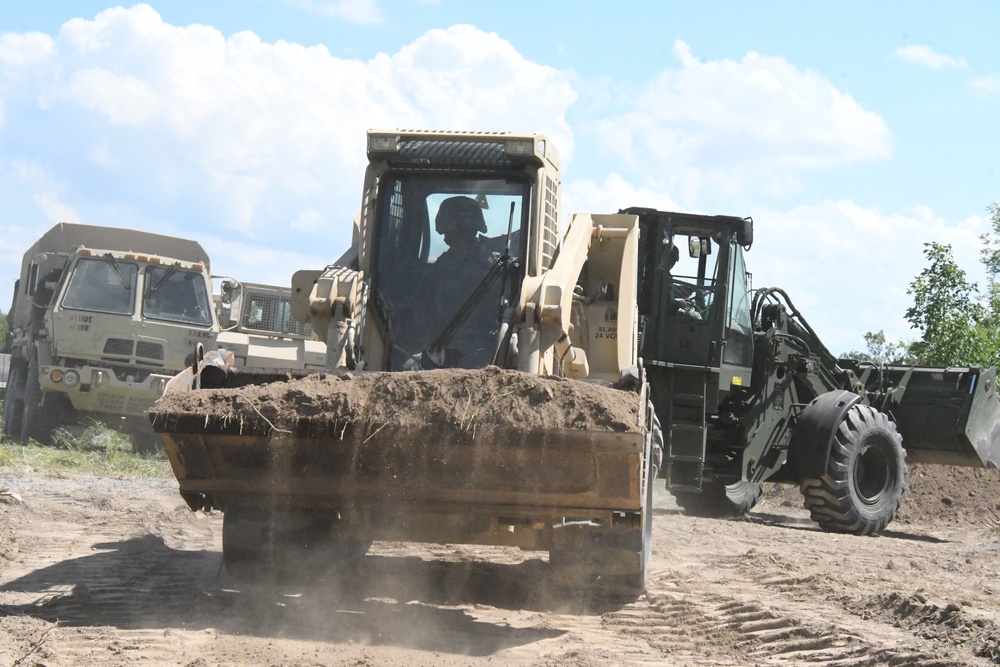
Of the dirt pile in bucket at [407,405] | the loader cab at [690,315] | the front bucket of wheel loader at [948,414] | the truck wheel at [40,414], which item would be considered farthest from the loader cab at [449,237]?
the truck wheel at [40,414]

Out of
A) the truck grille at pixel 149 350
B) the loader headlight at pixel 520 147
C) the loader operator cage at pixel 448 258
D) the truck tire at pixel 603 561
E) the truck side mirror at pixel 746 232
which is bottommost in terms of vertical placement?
the truck tire at pixel 603 561

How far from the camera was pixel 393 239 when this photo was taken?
7.74 m

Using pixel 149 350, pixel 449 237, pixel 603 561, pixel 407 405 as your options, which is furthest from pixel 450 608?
pixel 149 350

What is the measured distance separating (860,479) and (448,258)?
6707 millimetres

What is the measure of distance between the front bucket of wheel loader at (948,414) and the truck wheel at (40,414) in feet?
33.2

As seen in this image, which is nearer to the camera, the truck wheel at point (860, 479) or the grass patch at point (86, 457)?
the truck wheel at point (860, 479)

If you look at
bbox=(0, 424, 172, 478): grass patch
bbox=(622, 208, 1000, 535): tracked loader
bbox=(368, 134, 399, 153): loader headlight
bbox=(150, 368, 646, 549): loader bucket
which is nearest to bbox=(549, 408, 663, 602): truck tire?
bbox=(150, 368, 646, 549): loader bucket

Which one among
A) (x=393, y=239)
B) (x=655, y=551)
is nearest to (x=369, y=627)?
(x=393, y=239)

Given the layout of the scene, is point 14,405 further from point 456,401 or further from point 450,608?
point 456,401

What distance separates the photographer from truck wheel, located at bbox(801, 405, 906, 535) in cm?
1184

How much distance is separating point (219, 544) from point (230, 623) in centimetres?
288

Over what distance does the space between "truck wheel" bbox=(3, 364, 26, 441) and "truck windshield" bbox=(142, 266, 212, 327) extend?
2.62 meters

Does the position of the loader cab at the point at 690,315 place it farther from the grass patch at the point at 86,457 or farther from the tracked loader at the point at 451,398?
the grass patch at the point at 86,457

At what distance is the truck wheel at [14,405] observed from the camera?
16.4 m
